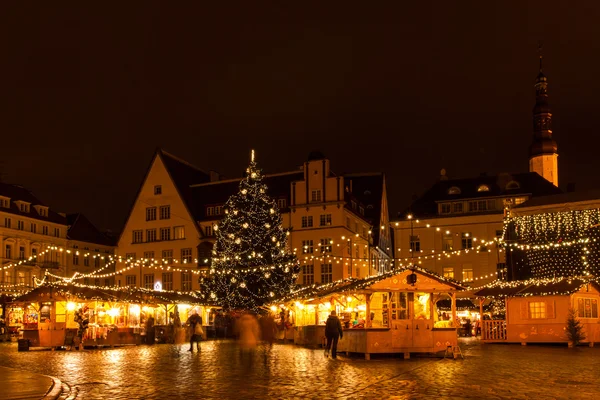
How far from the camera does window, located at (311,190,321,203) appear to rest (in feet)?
186

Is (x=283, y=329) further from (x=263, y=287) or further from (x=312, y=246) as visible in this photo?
(x=312, y=246)

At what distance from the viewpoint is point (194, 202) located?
6525 cm

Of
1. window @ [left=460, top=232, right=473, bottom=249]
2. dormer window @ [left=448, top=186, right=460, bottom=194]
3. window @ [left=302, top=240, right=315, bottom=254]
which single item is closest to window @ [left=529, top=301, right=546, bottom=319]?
window @ [left=302, top=240, right=315, bottom=254]

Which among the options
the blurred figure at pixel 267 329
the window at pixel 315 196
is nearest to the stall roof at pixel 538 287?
the blurred figure at pixel 267 329

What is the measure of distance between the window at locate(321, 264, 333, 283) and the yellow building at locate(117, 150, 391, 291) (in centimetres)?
8

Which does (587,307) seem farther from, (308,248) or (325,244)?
(308,248)

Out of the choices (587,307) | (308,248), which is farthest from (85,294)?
(308,248)

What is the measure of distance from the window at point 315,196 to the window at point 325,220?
4.26ft

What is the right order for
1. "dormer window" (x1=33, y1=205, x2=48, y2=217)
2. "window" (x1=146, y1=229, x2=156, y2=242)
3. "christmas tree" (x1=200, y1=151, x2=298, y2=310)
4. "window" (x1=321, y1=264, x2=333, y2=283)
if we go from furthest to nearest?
1. "dormer window" (x1=33, y1=205, x2=48, y2=217)
2. "window" (x1=146, y1=229, x2=156, y2=242)
3. "window" (x1=321, y1=264, x2=333, y2=283)
4. "christmas tree" (x1=200, y1=151, x2=298, y2=310)

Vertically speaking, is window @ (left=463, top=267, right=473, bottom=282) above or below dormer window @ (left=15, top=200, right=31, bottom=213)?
below

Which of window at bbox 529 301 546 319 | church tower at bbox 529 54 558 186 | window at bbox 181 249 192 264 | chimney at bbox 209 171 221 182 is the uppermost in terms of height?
church tower at bbox 529 54 558 186

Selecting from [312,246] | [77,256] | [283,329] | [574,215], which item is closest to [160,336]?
[283,329]

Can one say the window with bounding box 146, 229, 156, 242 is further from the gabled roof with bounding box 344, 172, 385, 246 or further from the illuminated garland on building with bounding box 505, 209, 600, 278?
the illuminated garland on building with bounding box 505, 209, 600, 278

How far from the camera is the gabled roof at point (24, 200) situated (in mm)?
66812
